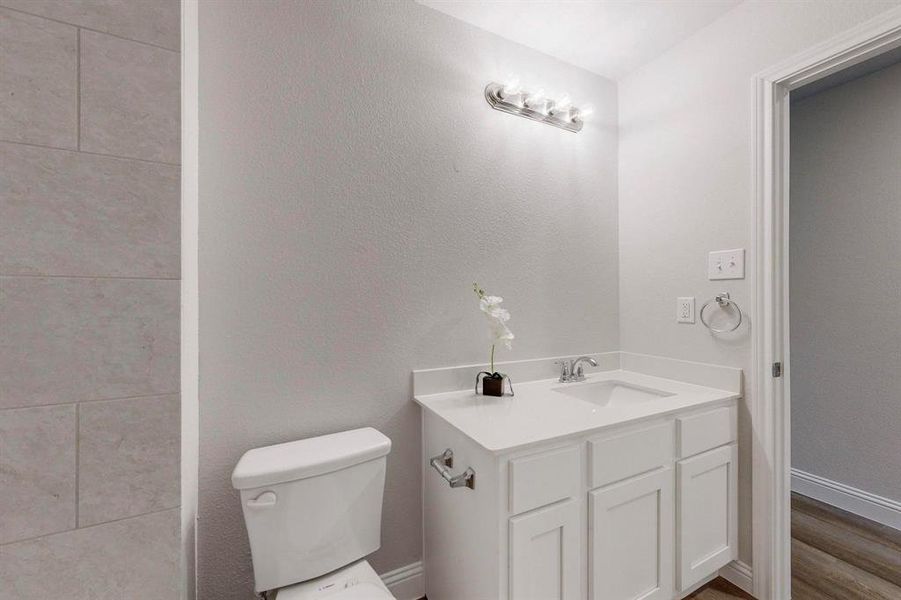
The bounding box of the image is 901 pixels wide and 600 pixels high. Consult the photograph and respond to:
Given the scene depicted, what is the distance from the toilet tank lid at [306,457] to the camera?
3.49ft

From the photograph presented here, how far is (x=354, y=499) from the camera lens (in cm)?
120

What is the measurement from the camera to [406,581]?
4.88 ft

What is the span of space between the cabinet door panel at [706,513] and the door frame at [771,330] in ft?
0.30

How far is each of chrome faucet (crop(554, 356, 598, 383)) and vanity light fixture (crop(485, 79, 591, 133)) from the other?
44.2 inches

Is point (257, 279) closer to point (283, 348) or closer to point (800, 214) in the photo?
point (283, 348)

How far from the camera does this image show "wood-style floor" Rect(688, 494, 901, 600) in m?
1.51
